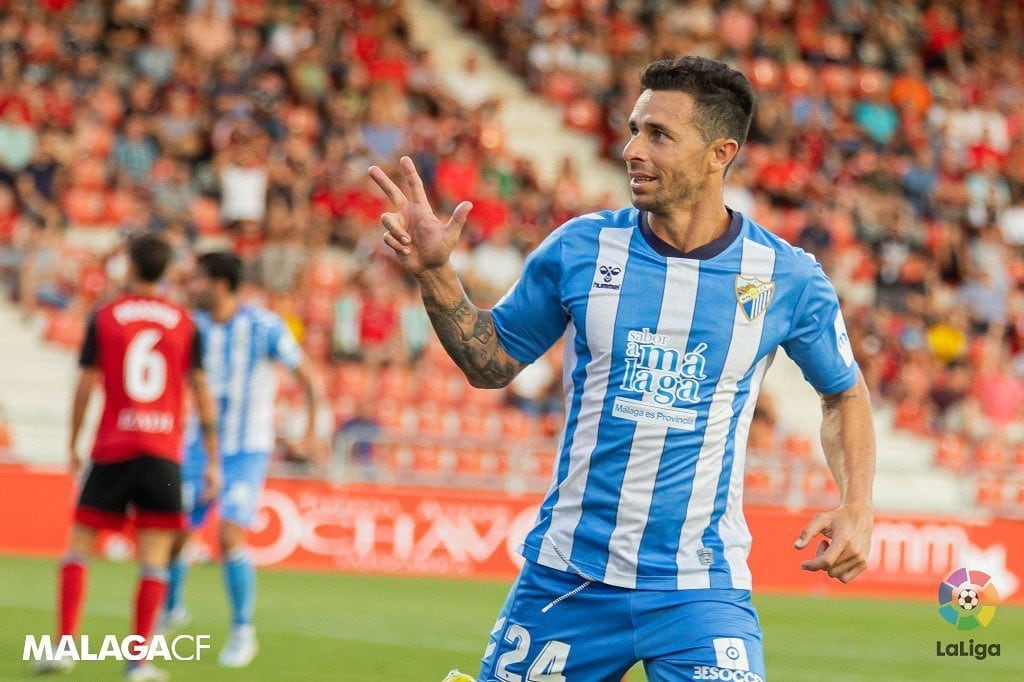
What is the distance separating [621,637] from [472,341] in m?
0.92

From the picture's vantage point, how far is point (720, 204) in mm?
4898

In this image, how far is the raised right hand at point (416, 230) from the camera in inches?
172

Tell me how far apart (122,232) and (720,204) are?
12997 mm

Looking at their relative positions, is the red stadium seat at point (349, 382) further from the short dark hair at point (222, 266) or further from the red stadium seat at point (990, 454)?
the red stadium seat at point (990, 454)

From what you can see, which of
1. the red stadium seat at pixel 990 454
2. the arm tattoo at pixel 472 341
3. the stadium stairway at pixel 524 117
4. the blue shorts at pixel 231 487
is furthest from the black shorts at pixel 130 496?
the stadium stairway at pixel 524 117

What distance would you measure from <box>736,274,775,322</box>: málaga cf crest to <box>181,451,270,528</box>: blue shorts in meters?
→ 5.73

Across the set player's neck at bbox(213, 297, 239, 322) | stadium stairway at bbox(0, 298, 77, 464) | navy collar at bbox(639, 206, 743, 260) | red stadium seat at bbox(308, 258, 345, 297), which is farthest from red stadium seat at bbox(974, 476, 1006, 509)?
navy collar at bbox(639, 206, 743, 260)

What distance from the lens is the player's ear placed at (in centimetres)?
483

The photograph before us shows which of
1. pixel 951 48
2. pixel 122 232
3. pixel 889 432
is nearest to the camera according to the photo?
pixel 122 232

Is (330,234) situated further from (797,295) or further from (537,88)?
(797,295)

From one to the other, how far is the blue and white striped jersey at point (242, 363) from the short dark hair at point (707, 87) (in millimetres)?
5796

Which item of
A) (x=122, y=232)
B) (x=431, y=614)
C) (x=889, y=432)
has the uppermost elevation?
(x=122, y=232)

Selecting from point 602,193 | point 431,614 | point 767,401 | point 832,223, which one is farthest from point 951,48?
point 431,614

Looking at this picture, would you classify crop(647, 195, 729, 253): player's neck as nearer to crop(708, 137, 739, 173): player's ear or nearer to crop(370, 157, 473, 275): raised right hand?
crop(708, 137, 739, 173): player's ear
